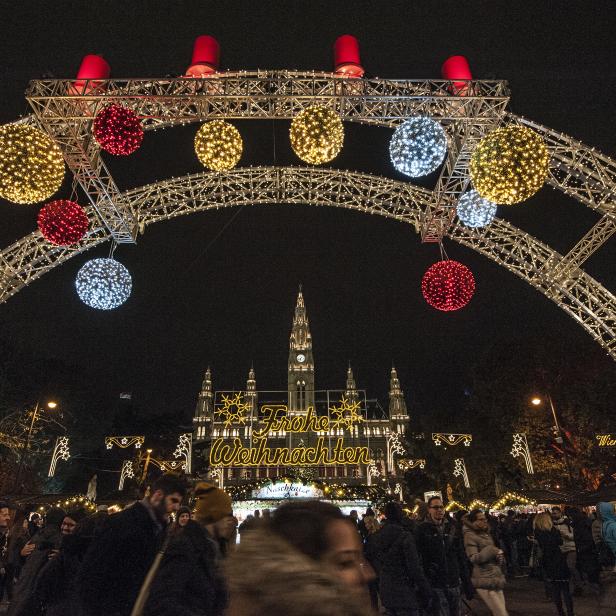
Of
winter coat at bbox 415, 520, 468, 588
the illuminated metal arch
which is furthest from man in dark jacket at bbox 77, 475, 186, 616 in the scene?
the illuminated metal arch

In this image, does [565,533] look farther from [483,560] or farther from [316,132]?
[316,132]

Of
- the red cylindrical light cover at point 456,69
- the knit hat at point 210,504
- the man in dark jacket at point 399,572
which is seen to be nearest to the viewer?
the knit hat at point 210,504

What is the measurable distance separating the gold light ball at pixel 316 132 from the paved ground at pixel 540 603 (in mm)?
6734

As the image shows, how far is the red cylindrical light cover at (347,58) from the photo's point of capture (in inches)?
389

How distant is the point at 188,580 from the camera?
2236 millimetres

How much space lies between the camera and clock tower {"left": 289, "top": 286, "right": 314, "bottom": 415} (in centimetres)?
9756

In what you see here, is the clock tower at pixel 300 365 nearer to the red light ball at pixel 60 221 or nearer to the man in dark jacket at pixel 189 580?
the red light ball at pixel 60 221

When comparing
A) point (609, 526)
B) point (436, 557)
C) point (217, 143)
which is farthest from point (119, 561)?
Answer: point (217, 143)

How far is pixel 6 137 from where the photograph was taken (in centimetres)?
753

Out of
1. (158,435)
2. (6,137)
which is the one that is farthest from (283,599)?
(158,435)

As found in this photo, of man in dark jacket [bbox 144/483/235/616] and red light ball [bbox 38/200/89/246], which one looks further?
red light ball [bbox 38/200/89/246]

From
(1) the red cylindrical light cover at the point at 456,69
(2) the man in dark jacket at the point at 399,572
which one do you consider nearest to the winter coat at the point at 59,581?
(2) the man in dark jacket at the point at 399,572

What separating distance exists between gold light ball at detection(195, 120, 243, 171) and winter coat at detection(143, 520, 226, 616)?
22.6 feet

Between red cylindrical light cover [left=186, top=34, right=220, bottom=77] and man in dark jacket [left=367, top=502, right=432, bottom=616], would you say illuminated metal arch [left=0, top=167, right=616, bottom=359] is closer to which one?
red cylindrical light cover [left=186, top=34, right=220, bottom=77]
